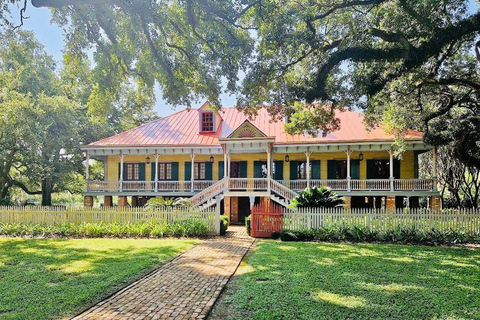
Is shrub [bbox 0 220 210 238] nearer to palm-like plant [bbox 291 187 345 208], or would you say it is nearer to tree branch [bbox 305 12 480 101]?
palm-like plant [bbox 291 187 345 208]

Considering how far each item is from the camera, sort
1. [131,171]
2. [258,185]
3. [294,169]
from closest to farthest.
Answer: [258,185], [294,169], [131,171]

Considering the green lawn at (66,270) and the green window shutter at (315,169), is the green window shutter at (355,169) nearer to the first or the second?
the green window shutter at (315,169)

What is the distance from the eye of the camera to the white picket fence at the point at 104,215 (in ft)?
51.3

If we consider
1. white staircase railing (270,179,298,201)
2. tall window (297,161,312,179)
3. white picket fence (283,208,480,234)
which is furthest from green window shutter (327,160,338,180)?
white picket fence (283,208,480,234)

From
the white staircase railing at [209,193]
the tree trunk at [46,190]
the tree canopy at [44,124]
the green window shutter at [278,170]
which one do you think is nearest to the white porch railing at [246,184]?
the white staircase railing at [209,193]

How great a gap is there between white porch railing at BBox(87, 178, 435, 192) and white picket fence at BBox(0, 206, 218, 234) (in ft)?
19.3

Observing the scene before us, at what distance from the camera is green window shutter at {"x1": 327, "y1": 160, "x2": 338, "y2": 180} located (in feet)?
78.1

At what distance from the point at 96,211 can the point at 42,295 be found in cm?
1032

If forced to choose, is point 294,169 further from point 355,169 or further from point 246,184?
point 246,184

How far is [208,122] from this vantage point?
85.6 feet

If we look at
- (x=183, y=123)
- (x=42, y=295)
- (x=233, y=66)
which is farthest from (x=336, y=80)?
(x=183, y=123)

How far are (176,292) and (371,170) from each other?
19884 mm

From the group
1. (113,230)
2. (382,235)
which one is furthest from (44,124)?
(382,235)

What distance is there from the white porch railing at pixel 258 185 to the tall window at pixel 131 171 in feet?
4.86
